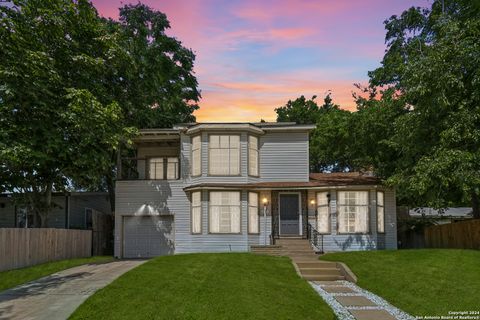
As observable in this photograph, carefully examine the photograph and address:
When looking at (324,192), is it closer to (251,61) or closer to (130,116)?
(251,61)

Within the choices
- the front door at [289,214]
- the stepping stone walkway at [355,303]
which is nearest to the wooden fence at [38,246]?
the front door at [289,214]

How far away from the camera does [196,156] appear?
89.0 feet

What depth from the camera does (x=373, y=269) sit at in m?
18.4

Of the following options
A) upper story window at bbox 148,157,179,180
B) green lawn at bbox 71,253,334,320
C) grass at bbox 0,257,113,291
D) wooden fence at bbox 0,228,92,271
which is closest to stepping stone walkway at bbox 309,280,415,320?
green lawn at bbox 71,253,334,320

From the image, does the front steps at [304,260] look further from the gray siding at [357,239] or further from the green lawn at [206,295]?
the gray siding at [357,239]

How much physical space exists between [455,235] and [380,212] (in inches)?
151

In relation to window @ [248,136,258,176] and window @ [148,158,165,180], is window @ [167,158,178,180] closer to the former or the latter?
window @ [148,158,165,180]

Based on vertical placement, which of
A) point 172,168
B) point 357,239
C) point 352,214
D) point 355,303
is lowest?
point 355,303

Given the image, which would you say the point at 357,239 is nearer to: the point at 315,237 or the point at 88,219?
the point at 315,237

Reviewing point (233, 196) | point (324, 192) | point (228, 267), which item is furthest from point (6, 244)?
point (324, 192)

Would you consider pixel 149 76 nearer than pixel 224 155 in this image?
No

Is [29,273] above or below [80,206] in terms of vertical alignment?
below

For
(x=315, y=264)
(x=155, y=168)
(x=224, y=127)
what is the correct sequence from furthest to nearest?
(x=155, y=168) < (x=224, y=127) < (x=315, y=264)

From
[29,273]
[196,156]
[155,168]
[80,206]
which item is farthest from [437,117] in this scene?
[80,206]
